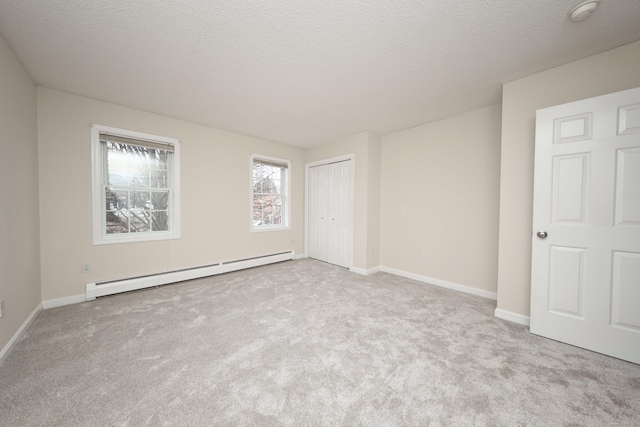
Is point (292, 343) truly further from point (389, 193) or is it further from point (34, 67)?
point (34, 67)

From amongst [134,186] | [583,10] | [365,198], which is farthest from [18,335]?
[583,10]

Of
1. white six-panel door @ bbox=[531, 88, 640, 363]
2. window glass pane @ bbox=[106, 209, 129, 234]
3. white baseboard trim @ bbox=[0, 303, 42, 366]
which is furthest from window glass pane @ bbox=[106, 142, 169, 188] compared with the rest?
white six-panel door @ bbox=[531, 88, 640, 363]

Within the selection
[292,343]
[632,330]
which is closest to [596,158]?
[632,330]

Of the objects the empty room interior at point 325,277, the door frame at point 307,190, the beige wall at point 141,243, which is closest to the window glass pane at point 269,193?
the beige wall at point 141,243

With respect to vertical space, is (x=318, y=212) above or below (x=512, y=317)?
above

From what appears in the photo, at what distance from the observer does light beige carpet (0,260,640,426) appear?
128 centimetres

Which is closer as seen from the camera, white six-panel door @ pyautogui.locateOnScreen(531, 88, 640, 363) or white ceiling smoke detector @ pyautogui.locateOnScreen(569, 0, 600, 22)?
white ceiling smoke detector @ pyautogui.locateOnScreen(569, 0, 600, 22)

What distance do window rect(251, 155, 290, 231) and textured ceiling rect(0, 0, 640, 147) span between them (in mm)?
1699

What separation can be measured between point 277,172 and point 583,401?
4721 mm

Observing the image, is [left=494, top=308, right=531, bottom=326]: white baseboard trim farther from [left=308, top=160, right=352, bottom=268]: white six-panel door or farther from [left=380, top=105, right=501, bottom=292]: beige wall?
[left=308, top=160, right=352, bottom=268]: white six-panel door

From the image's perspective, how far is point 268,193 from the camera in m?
4.70

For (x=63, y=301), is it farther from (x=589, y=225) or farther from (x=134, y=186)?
(x=589, y=225)

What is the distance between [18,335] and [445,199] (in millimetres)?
4847

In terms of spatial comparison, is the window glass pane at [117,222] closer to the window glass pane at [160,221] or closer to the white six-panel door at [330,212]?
the window glass pane at [160,221]
